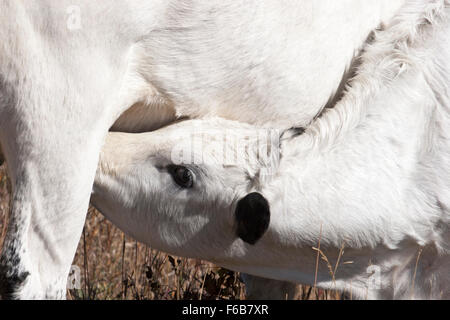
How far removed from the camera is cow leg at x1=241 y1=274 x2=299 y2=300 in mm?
4254

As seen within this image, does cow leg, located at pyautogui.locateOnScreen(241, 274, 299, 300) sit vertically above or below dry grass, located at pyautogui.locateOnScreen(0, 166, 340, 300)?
below

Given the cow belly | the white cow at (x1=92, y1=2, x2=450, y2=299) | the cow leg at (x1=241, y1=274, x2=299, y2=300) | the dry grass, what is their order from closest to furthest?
the cow belly < the white cow at (x1=92, y1=2, x2=450, y2=299) < the cow leg at (x1=241, y1=274, x2=299, y2=300) < the dry grass

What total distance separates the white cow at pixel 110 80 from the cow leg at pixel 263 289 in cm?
107

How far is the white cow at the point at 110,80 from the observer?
9.50ft

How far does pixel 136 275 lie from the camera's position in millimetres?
4734

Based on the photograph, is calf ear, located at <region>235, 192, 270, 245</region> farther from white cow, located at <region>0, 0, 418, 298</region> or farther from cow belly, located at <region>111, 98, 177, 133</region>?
cow belly, located at <region>111, 98, 177, 133</region>

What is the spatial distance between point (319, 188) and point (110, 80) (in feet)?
3.51

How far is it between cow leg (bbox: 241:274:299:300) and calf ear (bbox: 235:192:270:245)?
863 millimetres

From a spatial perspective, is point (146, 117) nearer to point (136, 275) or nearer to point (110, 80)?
point (110, 80)

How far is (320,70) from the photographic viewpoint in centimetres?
355

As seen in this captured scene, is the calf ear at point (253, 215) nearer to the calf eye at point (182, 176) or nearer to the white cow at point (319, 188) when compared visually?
the white cow at point (319, 188)

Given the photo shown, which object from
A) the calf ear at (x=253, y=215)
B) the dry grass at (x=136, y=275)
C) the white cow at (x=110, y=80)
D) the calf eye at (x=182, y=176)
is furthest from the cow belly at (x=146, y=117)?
the dry grass at (x=136, y=275)

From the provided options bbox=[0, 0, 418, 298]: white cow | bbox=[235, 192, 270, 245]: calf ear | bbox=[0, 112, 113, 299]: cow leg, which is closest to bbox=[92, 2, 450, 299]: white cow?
bbox=[235, 192, 270, 245]: calf ear

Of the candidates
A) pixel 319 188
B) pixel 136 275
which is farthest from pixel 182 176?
pixel 136 275
